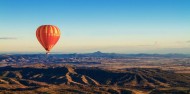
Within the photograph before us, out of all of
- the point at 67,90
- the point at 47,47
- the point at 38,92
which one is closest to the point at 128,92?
the point at 67,90

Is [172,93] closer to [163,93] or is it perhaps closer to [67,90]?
[163,93]

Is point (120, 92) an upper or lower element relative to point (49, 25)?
lower

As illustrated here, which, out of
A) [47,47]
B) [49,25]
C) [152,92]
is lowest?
[152,92]

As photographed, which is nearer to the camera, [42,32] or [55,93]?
[42,32]

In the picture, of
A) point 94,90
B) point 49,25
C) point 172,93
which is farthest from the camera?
point 94,90

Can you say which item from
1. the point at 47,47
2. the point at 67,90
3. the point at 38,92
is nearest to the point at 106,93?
the point at 67,90

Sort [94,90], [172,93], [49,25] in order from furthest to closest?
[94,90]
[172,93]
[49,25]
